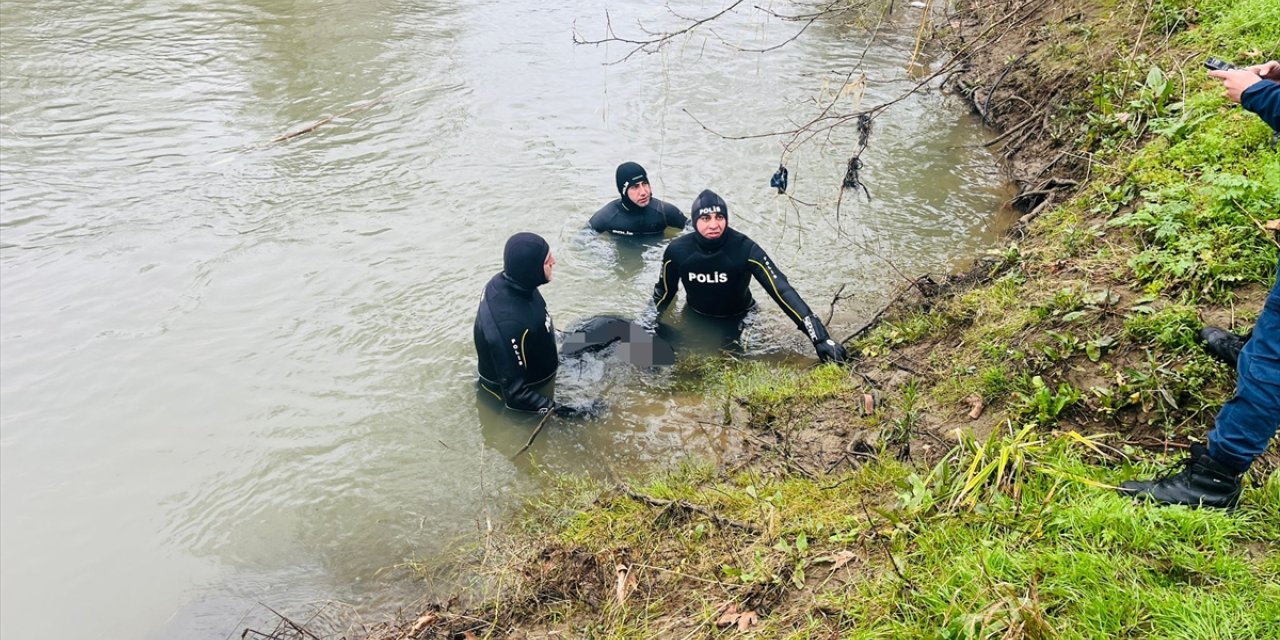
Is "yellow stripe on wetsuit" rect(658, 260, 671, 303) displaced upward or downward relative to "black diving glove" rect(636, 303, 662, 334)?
upward

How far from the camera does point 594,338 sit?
275 inches

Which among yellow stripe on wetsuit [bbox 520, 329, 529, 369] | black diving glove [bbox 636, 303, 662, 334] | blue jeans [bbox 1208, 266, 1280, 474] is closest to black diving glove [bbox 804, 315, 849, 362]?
black diving glove [bbox 636, 303, 662, 334]

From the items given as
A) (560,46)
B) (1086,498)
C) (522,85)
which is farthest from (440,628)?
(560,46)

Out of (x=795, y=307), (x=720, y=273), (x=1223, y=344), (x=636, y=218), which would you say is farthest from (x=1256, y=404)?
(x=636, y=218)

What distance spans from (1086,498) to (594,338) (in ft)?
14.0

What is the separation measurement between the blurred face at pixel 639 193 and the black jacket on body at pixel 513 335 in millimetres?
2710

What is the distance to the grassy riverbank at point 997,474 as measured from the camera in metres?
3.11

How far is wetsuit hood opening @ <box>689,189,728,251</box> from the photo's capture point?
6660 mm

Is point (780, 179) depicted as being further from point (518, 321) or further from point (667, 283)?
point (518, 321)

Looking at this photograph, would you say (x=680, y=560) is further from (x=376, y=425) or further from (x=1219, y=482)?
(x=376, y=425)

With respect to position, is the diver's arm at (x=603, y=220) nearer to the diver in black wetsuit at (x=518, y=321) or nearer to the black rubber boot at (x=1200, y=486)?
the diver in black wetsuit at (x=518, y=321)

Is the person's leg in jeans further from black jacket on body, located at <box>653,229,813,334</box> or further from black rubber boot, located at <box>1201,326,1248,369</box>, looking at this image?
black jacket on body, located at <box>653,229,813,334</box>

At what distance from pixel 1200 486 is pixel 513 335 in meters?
4.28

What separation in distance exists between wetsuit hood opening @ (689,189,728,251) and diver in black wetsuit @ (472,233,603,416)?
140cm
